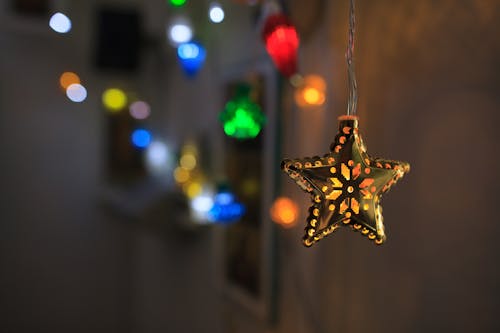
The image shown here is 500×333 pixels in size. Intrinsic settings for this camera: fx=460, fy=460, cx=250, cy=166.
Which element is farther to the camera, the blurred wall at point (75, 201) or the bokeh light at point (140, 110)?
the bokeh light at point (140, 110)

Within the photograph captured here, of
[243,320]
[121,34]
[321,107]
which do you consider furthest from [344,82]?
[121,34]

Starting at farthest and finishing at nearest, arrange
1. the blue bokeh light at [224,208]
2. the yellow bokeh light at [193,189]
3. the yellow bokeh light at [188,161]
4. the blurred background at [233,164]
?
1. the yellow bokeh light at [188,161]
2. the yellow bokeh light at [193,189]
3. the blue bokeh light at [224,208]
4. the blurred background at [233,164]

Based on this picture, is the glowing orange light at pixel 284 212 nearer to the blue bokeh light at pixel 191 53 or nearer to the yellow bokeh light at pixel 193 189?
the blue bokeh light at pixel 191 53

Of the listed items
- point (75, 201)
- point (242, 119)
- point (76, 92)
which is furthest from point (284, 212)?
point (75, 201)

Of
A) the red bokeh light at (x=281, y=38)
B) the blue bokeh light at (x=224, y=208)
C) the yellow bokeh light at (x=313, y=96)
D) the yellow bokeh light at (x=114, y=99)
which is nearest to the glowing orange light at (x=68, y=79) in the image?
the yellow bokeh light at (x=114, y=99)

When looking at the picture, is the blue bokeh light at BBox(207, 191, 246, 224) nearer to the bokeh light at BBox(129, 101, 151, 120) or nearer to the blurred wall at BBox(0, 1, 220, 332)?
the blurred wall at BBox(0, 1, 220, 332)

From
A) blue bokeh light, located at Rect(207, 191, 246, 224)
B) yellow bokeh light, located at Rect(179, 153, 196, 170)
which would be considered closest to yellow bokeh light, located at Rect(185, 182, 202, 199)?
yellow bokeh light, located at Rect(179, 153, 196, 170)
